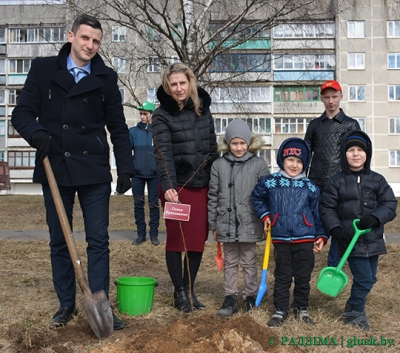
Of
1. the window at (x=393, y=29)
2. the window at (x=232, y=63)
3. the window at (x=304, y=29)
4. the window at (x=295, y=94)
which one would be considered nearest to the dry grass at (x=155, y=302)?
the window at (x=304, y=29)

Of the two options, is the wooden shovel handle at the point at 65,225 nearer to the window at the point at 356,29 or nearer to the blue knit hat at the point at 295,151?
the blue knit hat at the point at 295,151

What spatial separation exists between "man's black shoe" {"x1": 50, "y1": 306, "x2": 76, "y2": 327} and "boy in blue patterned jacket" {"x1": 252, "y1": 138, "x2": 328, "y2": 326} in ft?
4.83

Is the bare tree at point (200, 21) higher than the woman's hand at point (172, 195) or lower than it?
higher

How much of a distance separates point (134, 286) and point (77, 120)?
51.5 inches

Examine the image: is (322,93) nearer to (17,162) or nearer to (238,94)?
(238,94)

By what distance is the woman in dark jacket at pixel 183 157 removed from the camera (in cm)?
439

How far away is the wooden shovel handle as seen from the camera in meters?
3.64

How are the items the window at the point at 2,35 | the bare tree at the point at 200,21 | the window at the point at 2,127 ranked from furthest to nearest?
the window at the point at 2,127 → the window at the point at 2,35 → the bare tree at the point at 200,21

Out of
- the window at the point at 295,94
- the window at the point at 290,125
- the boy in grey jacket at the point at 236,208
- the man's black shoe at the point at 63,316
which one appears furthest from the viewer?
the window at the point at 290,125

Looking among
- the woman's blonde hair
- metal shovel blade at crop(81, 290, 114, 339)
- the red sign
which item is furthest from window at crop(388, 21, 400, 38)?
metal shovel blade at crop(81, 290, 114, 339)

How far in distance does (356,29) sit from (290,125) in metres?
8.22

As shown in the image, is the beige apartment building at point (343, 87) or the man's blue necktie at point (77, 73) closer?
the man's blue necktie at point (77, 73)

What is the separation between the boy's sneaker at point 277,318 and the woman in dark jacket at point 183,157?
70 centimetres

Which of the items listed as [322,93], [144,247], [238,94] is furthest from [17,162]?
[322,93]
